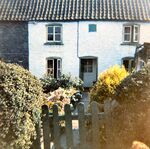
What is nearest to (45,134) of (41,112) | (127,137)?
(41,112)

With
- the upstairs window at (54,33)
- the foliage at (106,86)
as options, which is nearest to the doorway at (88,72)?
the upstairs window at (54,33)

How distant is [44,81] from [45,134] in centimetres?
1754

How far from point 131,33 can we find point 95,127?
19.5 metres

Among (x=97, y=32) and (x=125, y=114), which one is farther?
(x=97, y=32)

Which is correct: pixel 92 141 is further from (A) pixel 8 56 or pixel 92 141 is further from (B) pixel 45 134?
(A) pixel 8 56

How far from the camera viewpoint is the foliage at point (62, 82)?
26203 mm

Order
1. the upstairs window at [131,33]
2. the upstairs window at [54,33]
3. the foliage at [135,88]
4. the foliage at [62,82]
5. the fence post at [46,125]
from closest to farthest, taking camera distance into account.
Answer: the foliage at [135,88] < the fence post at [46,125] < the foliage at [62,82] < the upstairs window at [131,33] < the upstairs window at [54,33]

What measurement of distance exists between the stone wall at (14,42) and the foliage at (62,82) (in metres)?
2.78

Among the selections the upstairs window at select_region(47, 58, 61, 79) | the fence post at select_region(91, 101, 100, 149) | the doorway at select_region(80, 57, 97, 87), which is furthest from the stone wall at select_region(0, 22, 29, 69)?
the fence post at select_region(91, 101, 100, 149)

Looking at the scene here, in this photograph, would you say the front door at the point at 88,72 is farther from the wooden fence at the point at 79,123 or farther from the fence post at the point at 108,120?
the fence post at the point at 108,120

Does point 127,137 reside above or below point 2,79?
below

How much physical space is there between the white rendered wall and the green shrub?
19529 millimetres

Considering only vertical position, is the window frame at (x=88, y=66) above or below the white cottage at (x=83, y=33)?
below

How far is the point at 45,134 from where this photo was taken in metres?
9.09
